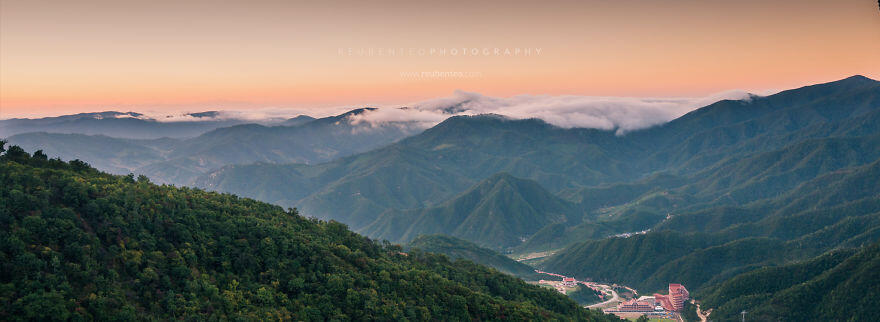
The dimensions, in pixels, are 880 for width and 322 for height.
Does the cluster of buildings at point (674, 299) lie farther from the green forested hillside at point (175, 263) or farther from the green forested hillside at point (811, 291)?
the green forested hillside at point (175, 263)

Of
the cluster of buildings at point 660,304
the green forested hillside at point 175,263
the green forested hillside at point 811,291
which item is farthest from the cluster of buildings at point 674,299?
the green forested hillside at point 175,263

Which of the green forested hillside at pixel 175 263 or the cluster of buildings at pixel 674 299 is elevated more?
the green forested hillside at pixel 175 263

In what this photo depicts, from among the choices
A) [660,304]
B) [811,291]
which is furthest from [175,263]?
[660,304]

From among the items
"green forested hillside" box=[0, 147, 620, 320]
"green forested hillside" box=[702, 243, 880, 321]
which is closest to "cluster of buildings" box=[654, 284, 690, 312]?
"green forested hillside" box=[702, 243, 880, 321]

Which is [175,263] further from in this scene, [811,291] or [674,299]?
[674,299]

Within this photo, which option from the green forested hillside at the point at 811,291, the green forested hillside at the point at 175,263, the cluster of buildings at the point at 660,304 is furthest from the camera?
the cluster of buildings at the point at 660,304

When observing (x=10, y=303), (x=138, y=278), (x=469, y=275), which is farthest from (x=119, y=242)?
(x=469, y=275)

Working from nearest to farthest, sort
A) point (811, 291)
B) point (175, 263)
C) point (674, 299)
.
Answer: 1. point (175, 263)
2. point (811, 291)
3. point (674, 299)

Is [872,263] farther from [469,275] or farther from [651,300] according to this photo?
[469,275]
